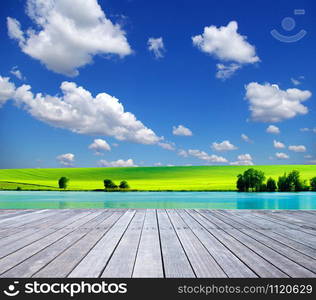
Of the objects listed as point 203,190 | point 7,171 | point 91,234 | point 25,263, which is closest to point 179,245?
point 91,234

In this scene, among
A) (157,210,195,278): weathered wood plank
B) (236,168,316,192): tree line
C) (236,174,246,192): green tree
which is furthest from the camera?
(236,174,246,192): green tree

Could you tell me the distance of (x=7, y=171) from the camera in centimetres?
5172

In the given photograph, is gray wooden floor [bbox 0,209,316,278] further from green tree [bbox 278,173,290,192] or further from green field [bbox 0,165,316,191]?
green field [bbox 0,165,316,191]

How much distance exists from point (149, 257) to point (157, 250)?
0.29 m

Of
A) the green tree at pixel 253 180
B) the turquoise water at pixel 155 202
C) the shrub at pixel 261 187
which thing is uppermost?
the green tree at pixel 253 180

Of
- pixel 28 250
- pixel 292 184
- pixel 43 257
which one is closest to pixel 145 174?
pixel 292 184

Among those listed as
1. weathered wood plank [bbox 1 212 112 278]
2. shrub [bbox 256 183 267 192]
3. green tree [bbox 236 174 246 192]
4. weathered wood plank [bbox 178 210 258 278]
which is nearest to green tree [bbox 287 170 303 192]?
shrub [bbox 256 183 267 192]

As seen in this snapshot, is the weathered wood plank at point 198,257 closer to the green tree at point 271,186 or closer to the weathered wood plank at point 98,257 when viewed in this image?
the weathered wood plank at point 98,257

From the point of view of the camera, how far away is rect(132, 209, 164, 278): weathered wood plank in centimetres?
244

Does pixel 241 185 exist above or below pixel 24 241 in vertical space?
above

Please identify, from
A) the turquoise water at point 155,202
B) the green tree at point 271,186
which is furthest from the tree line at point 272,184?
the turquoise water at point 155,202

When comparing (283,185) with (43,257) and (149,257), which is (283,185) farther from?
(43,257)

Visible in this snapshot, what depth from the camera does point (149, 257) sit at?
290 cm

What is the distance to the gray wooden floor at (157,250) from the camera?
2490mm
